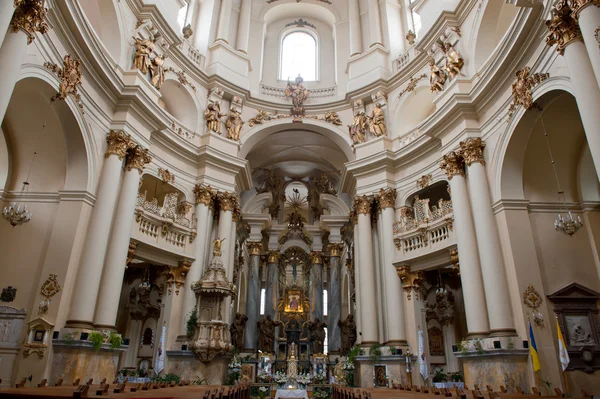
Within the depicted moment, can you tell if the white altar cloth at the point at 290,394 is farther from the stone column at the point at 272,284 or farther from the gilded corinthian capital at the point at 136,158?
the stone column at the point at 272,284

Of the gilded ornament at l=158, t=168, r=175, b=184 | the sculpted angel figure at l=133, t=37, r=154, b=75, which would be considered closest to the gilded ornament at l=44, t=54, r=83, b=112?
the sculpted angel figure at l=133, t=37, r=154, b=75

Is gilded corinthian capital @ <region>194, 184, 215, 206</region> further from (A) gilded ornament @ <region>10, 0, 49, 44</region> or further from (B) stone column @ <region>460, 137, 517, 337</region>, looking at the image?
(B) stone column @ <region>460, 137, 517, 337</region>

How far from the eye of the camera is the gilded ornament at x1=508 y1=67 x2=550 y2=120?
9.80m

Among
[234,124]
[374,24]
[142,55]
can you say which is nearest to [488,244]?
[234,124]

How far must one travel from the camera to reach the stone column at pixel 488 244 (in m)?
10.5

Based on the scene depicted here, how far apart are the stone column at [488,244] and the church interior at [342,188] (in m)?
0.06

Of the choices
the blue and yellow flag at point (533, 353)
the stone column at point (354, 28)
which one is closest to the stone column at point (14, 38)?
the blue and yellow flag at point (533, 353)

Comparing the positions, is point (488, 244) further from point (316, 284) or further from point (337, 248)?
point (316, 284)

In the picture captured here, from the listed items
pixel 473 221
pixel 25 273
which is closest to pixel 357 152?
pixel 473 221

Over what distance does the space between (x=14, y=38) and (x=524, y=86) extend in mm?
10834

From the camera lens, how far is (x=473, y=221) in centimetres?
1209

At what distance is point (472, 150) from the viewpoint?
479 inches

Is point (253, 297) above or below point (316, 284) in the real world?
below

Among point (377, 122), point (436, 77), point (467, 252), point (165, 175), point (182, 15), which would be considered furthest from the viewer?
point (182, 15)
